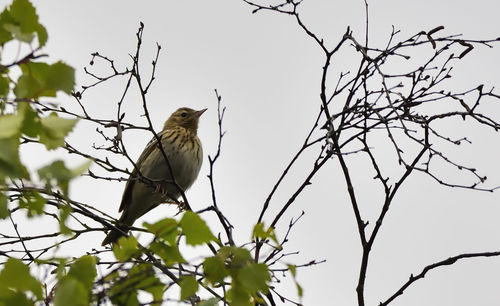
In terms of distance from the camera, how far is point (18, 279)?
250 cm

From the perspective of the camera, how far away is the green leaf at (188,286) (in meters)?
2.92

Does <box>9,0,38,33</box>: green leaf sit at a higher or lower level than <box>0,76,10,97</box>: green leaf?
higher

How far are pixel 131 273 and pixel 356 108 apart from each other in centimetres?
320

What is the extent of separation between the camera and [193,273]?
2.99 meters

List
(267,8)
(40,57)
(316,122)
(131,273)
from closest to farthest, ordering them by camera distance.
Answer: (40,57)
(131,273)
(316,122)
(267,8)

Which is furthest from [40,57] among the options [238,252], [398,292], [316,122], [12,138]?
[316,122]

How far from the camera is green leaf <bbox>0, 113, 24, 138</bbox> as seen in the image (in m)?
2.11

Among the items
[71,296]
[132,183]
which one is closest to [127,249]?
[71,296]

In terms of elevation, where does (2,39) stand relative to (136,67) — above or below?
below

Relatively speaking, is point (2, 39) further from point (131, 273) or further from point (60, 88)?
point (131, 273)

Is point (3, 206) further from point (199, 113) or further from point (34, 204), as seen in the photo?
point (199, 113)

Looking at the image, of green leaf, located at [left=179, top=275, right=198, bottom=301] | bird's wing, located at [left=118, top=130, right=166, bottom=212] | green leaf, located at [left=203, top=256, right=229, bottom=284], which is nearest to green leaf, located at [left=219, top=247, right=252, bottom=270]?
green leaf, located at [left=203, top=256, right=229, bottom=284]

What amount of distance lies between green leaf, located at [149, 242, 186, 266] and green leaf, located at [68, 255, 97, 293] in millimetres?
262

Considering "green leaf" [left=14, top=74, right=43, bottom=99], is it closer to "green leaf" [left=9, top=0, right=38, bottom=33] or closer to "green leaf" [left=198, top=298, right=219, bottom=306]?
"green leaf" [left=9, top=0, right=38, bottom=33]
